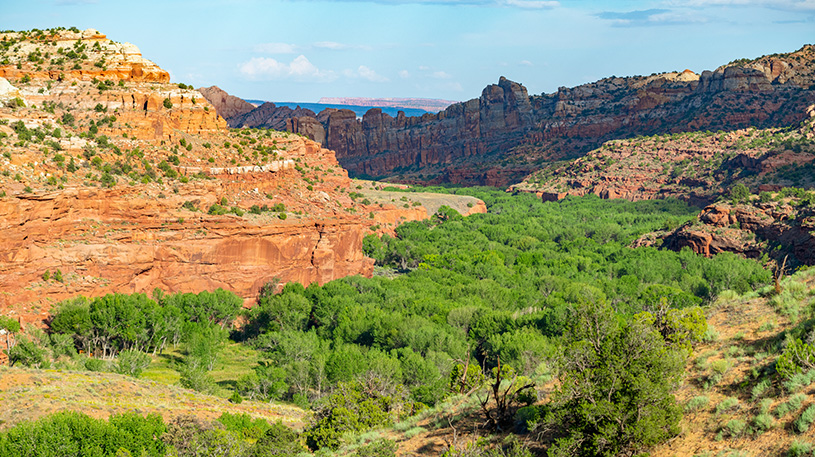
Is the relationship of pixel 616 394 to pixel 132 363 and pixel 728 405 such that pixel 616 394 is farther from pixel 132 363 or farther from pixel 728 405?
pixel 132 363

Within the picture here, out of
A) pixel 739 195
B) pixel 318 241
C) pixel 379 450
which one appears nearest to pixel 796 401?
pixel 379 450

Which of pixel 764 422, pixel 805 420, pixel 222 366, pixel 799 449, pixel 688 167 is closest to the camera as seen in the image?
pixel 799 449

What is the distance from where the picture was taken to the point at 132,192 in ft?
208

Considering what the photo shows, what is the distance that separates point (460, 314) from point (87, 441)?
36329mm

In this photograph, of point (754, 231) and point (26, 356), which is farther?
point (754, 231)

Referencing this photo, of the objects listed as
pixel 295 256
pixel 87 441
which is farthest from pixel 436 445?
pixel 295 256

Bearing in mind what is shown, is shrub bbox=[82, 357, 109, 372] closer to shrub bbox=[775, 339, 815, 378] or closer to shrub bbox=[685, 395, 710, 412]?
shrub bbox=[685, 395, 710, 412]

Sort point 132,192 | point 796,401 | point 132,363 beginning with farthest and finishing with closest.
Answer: point 132,192
point 132,363
point 796,401

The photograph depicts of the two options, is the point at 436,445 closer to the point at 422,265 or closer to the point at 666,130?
the point at 422,265

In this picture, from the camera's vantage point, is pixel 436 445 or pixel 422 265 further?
pixel 422 265

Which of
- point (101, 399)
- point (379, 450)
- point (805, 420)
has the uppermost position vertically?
point (805, 420)

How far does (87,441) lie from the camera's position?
32250 millimetres

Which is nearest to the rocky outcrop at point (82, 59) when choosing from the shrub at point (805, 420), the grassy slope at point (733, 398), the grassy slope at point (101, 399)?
the grassy slope at point (101, 399)

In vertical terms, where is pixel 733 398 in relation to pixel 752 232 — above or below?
above
